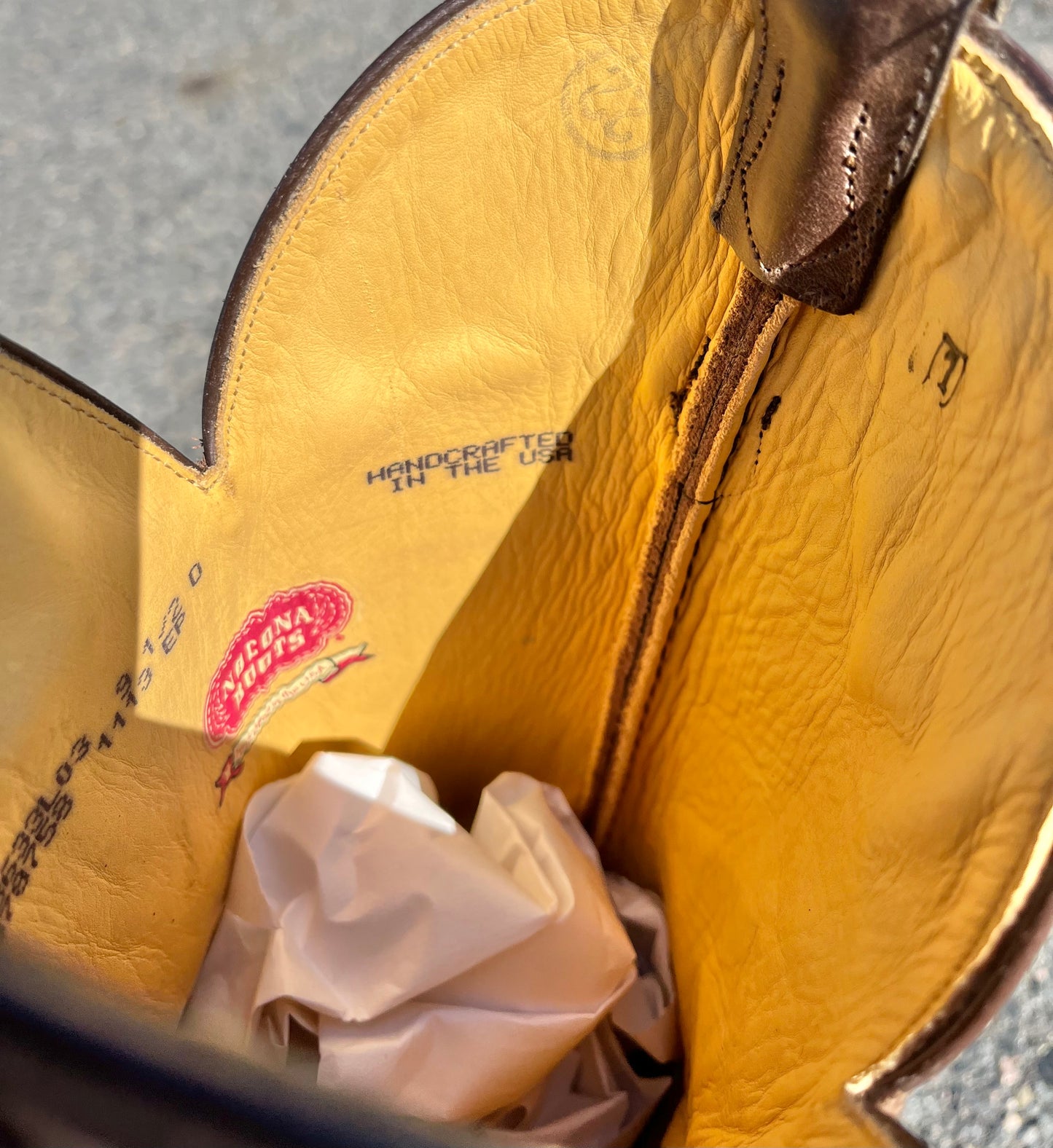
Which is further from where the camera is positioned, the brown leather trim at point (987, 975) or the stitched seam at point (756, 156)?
the stitched seam at point (756, 156)

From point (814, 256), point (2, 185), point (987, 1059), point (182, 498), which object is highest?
point (2, 185)

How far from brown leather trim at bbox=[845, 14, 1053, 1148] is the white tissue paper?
215 millimetres

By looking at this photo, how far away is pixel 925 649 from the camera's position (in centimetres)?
35

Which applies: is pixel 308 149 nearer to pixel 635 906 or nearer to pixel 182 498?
pixel 182 498

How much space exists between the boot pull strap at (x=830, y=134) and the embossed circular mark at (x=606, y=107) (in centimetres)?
5

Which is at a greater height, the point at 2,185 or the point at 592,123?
the point at 2,185

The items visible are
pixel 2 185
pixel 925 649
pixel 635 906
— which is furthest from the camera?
pixel 2 185

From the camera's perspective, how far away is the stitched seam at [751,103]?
1.21 feet

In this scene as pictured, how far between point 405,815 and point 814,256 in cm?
34

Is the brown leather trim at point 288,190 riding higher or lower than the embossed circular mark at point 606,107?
higher

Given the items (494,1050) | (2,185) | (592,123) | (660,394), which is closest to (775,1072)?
(494,1050)

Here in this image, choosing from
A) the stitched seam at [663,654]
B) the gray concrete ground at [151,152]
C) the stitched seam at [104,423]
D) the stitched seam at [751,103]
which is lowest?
the stitched seam at [663,654]

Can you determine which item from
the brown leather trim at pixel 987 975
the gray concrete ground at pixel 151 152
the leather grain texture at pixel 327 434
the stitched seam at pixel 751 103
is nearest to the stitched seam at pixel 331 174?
the leather grain texture at pixel 327 434

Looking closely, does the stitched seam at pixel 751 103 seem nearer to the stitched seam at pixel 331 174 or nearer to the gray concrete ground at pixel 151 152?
the stitched seam at pixel 331 174
